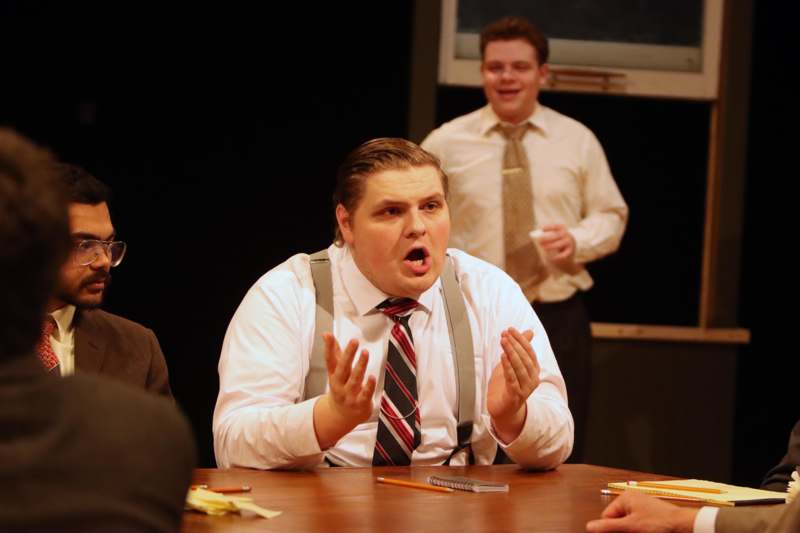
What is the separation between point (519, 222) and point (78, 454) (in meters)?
3.57

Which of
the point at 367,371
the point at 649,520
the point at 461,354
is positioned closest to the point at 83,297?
the point at 367,371

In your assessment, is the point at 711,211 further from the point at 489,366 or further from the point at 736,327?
the point at 489,366

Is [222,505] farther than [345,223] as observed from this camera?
No

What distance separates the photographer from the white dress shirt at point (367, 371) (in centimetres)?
271

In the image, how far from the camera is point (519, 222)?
4.63 metres

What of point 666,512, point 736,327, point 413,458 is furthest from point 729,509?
point 736,327

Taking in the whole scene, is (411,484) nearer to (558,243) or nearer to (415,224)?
(415,224)

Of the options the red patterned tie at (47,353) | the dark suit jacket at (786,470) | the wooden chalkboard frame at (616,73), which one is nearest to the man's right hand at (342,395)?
the red patterned tie at (47,353)

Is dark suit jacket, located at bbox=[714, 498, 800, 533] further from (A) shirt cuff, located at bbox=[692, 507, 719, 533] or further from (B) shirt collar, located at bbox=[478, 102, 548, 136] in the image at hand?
(B) shirt collar, located at bbox=[478, 102, 548, 136]

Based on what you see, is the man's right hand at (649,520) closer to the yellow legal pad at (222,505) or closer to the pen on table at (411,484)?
the pen on table at (411,484)

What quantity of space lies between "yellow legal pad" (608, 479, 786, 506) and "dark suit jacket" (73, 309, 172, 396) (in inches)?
46.6

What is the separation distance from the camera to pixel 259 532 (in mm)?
1884

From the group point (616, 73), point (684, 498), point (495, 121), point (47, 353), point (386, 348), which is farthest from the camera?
point (616, 73)

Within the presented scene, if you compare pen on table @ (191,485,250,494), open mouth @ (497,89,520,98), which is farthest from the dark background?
pen on table @ (191,485,250,494)
